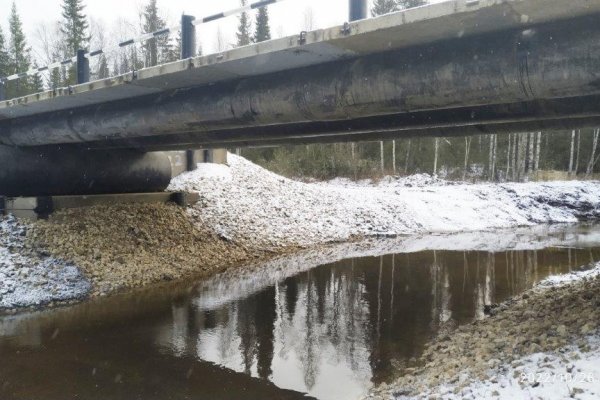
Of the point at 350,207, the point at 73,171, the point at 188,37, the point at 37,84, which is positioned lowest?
the point at 350,207

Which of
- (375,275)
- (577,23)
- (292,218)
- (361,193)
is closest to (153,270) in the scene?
(375,275)

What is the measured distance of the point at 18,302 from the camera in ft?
34.8

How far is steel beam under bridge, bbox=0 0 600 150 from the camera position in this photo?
5.91 m

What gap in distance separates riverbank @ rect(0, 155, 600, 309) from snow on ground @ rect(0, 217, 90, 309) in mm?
21

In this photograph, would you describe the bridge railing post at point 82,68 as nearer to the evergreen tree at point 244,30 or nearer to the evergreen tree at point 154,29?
the evergreen tree at point 154,29

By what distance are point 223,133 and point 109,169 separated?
4.66 metres

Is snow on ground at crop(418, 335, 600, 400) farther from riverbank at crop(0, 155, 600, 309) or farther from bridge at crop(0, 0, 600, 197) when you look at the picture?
riverbank at crop(0, 155, 600, 309)

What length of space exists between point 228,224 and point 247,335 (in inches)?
376

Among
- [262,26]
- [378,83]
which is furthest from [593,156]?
[378,83]

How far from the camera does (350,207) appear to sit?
23922mm

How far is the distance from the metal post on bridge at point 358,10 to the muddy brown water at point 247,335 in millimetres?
4866

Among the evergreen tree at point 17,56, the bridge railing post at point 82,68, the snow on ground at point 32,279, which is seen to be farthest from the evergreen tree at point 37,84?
the bridge railing post at point 82,68

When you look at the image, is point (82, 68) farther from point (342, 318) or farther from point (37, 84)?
point (37, 84)

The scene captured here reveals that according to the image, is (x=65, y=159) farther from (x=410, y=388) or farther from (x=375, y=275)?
(x=410, y=388)
